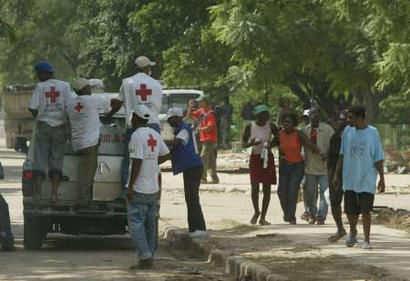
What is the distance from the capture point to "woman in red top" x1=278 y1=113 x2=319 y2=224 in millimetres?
18297

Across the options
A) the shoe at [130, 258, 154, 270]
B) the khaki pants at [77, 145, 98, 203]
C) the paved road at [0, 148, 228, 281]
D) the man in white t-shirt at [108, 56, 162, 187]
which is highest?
the man in white t-shirt at [108, 56, 162, 187]

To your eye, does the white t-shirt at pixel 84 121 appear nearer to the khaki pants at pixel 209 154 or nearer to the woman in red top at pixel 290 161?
the woman in red top at pixel 290 161

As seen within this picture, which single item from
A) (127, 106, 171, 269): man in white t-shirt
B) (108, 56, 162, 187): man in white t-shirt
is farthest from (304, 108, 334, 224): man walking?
(127, 106, 171, 269): man in white t-shirt

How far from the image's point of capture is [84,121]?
52.7 ft

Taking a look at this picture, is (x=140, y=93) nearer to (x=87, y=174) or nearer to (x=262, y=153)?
(x=87, y=174)

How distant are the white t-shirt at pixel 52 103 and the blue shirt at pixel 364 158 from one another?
13.4ft

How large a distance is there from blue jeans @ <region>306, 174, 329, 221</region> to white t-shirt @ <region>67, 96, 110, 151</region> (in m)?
3.68

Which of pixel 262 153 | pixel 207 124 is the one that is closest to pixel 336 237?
pixel 262 153

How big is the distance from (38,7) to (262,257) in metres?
66.5

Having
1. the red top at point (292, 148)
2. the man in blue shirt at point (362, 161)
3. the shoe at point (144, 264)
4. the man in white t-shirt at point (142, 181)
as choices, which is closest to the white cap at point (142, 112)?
the man in white t-shirt at point (142, 181)

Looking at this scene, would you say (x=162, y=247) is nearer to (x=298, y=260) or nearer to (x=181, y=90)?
(x=298, y=260)

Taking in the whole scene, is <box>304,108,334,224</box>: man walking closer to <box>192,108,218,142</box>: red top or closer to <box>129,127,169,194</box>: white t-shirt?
<box>129,127,169,194</box>: white t-shirt

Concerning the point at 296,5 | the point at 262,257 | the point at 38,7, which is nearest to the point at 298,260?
the point at 262,257

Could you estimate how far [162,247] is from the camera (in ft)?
57.7
